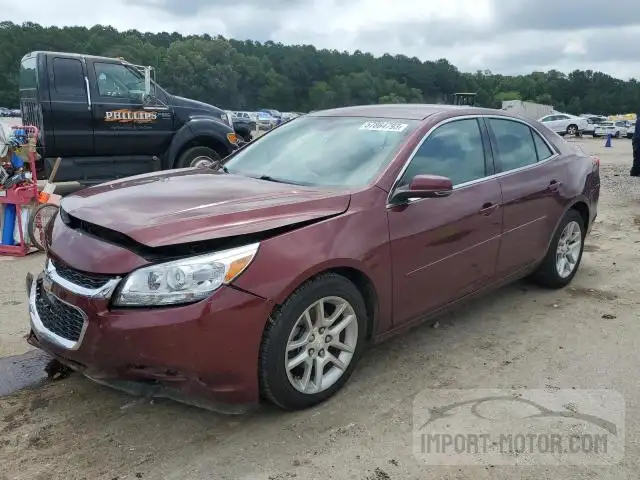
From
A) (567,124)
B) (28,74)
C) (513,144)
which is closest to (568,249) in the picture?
(513,144)

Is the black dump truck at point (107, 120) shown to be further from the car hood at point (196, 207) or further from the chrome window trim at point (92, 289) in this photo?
the chrome window trim at point (92, 289)

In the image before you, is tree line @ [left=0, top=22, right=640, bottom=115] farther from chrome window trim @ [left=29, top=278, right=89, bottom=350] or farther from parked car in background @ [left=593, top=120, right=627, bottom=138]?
chrome window trim @ [left=29, top=278, right=89, bottom=350]

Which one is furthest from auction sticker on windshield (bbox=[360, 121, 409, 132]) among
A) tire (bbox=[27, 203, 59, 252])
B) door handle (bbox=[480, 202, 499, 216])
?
tire (bbox=[27, 203, 59, 252])

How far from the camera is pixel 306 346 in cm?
315

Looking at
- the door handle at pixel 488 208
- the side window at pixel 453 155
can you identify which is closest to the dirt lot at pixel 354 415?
the door handle at pixel 488 208

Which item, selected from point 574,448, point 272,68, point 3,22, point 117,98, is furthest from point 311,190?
point 272,68

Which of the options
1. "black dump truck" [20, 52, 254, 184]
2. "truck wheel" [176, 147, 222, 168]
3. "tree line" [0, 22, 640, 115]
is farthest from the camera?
"tree line" [0, 22, 640, 115]

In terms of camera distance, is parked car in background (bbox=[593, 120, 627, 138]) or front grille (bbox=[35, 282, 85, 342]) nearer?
front grille (bbox=[35, 282, 85, 342])

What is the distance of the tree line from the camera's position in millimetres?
70750

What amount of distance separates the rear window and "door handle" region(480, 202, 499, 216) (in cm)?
799

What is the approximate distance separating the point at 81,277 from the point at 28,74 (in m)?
8.28

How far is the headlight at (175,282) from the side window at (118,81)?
26.2 feet

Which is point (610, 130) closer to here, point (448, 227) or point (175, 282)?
point (448, 227)

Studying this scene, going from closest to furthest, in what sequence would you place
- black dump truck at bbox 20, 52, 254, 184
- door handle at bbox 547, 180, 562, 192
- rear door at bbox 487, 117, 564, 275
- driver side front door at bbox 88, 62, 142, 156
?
rear door at bbox 487, 117, 564, 275 → door handle at bbox 547, 180, 562, 192 → black dump truck at bbox 20, 52, 254, 184 → driver side front door at bbox 88, 62, 142, 156
